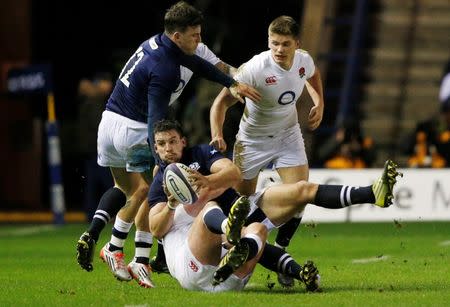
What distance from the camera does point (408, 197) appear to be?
2142 centimetres

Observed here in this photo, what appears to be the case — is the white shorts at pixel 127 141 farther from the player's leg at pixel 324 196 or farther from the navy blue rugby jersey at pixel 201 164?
the player's leg at pixel 324 196

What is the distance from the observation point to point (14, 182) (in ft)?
95.2

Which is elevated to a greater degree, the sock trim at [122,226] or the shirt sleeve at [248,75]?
the shirt sleeve at [248,75]

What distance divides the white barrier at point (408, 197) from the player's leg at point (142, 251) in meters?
7.52

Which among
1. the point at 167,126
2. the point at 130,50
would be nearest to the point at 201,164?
the point at 167,126

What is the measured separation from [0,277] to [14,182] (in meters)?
14.9

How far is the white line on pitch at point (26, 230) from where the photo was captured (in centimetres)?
2156

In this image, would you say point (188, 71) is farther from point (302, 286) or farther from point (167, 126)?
point (302, 286)

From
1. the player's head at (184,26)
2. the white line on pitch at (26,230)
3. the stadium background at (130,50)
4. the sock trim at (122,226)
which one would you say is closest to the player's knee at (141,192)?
the sock trim at (122,226)

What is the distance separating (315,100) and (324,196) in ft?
6.61

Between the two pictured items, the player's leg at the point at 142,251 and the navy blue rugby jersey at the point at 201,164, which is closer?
the navy blue rugby jersey at the point at 201,164

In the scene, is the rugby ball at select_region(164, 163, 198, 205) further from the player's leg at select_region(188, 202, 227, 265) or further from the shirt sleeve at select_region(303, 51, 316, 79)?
the shirt sleeve at select_region(303, 51, 316, 79)

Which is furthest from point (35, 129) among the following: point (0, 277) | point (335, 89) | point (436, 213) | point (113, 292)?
point (113, 292)

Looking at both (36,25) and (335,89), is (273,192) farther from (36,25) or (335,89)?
(36,25)
